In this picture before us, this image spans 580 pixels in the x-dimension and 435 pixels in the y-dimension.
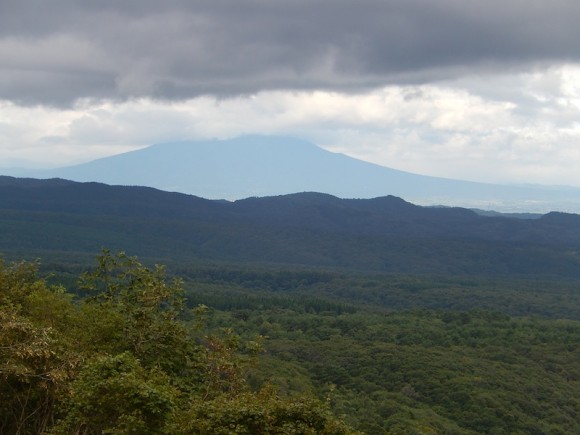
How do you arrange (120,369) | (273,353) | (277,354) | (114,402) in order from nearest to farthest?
(114,402)
(120,369)
(277,354)
(273,353)

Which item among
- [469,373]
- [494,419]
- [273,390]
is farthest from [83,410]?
[469,373]

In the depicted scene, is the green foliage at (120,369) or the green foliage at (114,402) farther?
the green foliage at (114,402)

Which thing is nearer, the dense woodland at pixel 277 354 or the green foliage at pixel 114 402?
the green foliage at pixel 114 402

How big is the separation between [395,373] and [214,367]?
54769 millimetres

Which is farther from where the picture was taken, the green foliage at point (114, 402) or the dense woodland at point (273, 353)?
the dense woodland at point (273, 353)

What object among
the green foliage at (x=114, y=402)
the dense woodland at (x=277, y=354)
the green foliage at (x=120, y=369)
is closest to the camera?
the green foliage at (x=120, y=369)

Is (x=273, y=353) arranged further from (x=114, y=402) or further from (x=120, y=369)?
(x=114, y=402)

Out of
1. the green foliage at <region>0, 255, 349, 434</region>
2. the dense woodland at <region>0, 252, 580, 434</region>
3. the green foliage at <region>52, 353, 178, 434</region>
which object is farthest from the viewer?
the dense woodland at <region>0, 252, 580, 434</region>

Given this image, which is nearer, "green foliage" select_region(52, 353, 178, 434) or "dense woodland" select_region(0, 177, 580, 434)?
"green foliage" select_region(52, 353, 178, 434)

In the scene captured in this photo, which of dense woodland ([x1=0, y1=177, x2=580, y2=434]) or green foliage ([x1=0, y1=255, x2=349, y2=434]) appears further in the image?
dense woodland ([x1=0, y1=177, x2=580, y2=434])

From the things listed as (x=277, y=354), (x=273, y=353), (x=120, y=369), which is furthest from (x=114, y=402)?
(x=273, y=353)

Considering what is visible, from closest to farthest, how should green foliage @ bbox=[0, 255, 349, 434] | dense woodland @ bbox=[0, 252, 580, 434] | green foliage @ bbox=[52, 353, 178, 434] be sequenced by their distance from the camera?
green foliage @ bbox=[0, 255, 349, 434] < green foliage @ bbox=[52, 353, 178, 434] < dense woodland @ bbox=[0, 252, 580, 434]

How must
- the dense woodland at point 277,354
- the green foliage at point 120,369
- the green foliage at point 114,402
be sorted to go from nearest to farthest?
1. the green foliage at point 120,369
2. the green foliage at point 114,402
3. the dense woodland at point 277,354

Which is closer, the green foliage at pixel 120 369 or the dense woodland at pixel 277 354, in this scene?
the green foliage at pixel 120 369
